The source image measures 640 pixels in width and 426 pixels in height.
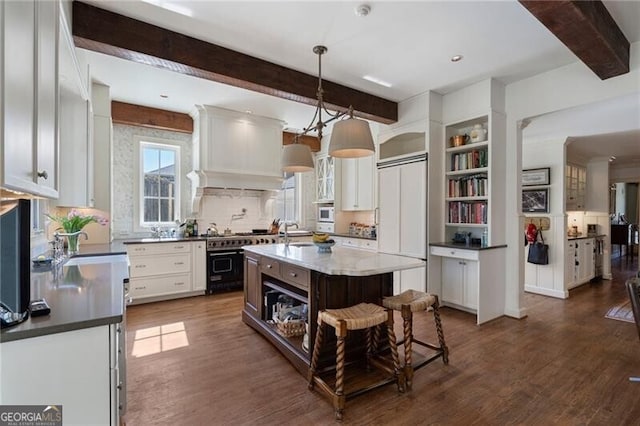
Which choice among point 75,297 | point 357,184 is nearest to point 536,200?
point 357,184

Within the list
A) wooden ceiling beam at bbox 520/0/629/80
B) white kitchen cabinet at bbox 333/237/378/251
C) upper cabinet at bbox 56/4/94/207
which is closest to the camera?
wooden ceiling beam at bbox 520/0/629/80

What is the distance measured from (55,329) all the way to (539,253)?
19.2ft

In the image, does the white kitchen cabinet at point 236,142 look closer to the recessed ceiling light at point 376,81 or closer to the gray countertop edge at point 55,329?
the recessed ceiling light at point 376,81

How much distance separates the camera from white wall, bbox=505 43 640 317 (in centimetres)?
309

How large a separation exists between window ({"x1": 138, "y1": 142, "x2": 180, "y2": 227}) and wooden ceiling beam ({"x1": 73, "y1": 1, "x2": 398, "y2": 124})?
2573 millimetres

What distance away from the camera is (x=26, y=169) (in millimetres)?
1232

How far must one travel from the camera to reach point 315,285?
2.48 metres

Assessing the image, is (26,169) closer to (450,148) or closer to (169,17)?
(169,17)

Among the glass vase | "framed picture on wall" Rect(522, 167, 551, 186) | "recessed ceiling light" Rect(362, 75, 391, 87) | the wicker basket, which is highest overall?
"recessed ceiling light" Rect(362, 75, 391, 87)

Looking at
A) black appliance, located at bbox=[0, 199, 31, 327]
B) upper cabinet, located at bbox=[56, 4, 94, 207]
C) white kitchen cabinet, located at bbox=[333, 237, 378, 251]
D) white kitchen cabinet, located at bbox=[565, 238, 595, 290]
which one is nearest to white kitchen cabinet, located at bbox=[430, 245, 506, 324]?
white kitchen cabinet, located at bbox=[333, 237, 378, 251]

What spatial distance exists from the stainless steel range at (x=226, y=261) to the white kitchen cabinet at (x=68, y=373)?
11.7 ft

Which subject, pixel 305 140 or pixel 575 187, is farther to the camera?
pixel 305 140

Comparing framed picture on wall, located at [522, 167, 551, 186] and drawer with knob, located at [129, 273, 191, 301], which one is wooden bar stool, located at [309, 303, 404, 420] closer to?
drawer with knob, located at [129, 273, 191, 301]

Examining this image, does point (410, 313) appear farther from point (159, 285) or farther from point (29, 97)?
point (159, 285)
